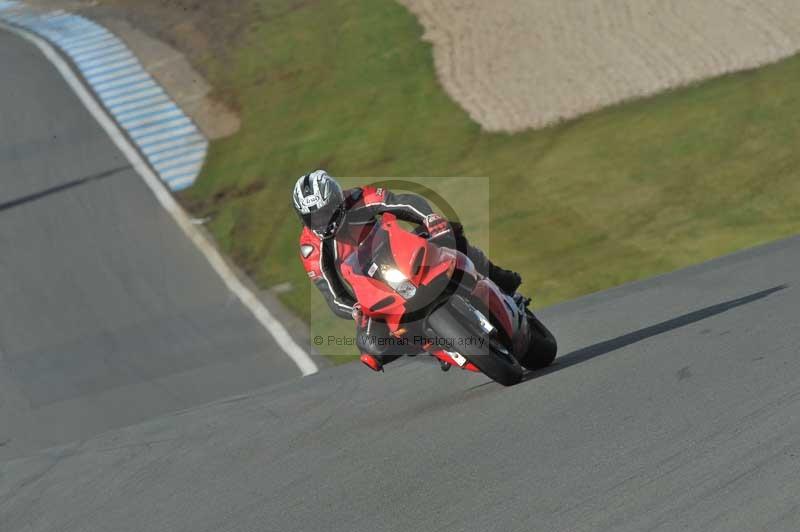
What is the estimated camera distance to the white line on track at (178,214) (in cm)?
1421

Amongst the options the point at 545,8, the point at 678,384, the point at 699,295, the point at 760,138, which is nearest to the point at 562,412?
the point at 678,384

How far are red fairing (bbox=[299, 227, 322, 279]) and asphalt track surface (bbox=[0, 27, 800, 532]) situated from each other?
3.60 ft

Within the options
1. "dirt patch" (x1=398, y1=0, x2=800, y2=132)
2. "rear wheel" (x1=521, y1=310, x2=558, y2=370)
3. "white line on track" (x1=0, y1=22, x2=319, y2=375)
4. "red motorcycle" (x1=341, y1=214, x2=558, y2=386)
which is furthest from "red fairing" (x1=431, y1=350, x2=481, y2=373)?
"dirt patch" (x1=398, y1=0, x2=800, y2=132)

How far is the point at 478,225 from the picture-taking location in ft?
Answer: 53.8

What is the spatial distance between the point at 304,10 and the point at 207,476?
21.5 metres

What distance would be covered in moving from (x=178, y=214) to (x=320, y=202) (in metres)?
12.1

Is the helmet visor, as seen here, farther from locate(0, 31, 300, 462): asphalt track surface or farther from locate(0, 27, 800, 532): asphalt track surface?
locate(0, 31, 300, 462): asphalt track surface

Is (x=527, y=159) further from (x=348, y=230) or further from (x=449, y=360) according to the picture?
(x=449, y=360)

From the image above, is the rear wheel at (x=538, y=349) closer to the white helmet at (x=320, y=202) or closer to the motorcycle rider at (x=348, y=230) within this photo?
the motorcycle rider at (x=348, y=230)

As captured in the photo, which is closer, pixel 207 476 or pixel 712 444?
pixel 712 444

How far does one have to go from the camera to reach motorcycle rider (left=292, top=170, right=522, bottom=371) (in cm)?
733

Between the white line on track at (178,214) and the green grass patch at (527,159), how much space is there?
32 cm

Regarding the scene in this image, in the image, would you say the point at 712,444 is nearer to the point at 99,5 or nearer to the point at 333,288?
the point at 333,288

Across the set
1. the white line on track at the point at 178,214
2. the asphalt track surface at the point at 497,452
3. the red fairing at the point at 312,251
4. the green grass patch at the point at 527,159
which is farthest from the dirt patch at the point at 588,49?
the red fairing at the point at 312,251
